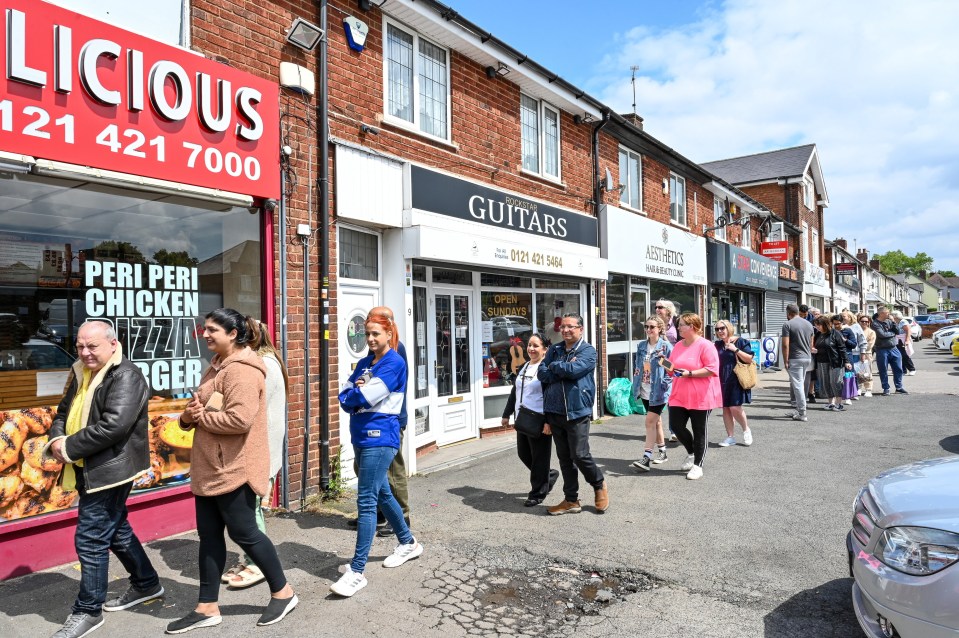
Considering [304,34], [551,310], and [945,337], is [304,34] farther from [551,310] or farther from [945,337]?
[945,337]

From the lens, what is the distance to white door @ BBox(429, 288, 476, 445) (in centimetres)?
849

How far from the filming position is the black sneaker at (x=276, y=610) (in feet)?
11.9

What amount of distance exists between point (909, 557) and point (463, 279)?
676 centimetres

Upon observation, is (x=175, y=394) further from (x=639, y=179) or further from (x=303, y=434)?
(x=639, y=179)

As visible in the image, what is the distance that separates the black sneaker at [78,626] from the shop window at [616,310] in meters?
9.63

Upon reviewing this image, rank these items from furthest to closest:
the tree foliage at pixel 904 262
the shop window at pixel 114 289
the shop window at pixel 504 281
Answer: the tree foliage at pixel 904 262
the shop window at pixel 504 281
the shop window at pixel 114 289

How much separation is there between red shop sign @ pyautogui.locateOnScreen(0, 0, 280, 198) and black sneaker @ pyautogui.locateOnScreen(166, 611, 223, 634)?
314 centimetres

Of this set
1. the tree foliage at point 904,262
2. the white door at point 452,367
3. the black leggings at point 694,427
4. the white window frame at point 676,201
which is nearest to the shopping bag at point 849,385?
the white window frame at point 676,201

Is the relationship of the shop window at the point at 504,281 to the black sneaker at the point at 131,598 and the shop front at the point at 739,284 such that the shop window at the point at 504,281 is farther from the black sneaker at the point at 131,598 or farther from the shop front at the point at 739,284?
the shop front at the point at 739,284

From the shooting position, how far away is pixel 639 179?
541 inches

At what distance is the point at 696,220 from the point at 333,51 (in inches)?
487

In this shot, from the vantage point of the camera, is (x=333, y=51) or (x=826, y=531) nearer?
(x=826, y=531)

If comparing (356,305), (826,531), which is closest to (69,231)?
(356,305)

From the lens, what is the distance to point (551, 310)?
1078cm
